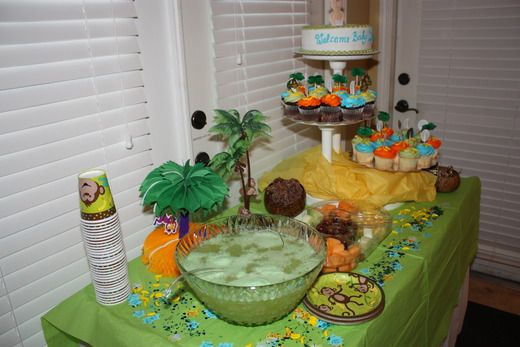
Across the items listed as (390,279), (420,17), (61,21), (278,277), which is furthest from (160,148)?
(420,17)

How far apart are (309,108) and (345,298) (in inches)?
25.3

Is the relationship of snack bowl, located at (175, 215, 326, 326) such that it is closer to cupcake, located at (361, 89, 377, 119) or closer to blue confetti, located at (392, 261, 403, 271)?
blue confetti, located at (392, 261, 403, 271)

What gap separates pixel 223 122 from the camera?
51.6 inches

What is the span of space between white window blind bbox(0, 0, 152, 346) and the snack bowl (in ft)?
1.05

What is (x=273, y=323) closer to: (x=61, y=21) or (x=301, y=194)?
(x=301, y=194)

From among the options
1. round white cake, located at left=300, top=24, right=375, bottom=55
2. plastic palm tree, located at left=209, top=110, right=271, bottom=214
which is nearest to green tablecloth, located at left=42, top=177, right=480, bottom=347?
plastic palm tree, located at left=209, top=110, right=271, bottom=214

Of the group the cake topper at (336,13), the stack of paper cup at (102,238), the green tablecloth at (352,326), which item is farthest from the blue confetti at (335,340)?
the cake topper at (336,13)

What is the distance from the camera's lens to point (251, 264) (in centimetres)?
95

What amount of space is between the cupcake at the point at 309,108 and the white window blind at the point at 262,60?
0.70 feet

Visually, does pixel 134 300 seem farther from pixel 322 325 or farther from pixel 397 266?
pixel 397 266

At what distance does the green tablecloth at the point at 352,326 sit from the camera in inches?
36.1

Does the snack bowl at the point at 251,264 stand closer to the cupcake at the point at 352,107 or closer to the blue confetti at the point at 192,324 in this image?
the blue confetti at the point at 192,324

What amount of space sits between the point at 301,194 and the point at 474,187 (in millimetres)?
672

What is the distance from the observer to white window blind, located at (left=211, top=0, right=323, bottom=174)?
1416mm
